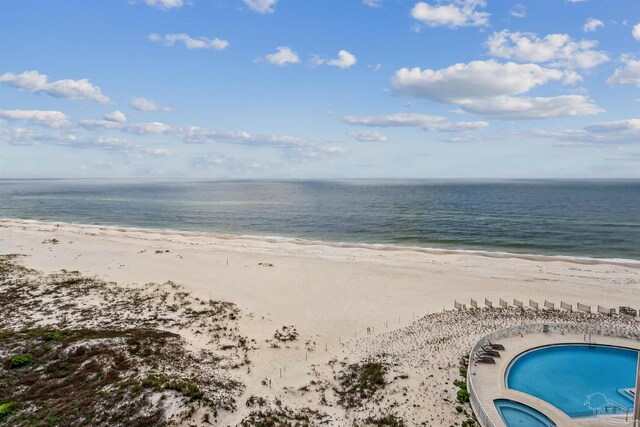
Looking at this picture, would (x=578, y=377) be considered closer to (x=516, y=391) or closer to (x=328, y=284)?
(x=516, y=391)

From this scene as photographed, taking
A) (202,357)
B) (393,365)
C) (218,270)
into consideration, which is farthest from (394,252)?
(202,357)

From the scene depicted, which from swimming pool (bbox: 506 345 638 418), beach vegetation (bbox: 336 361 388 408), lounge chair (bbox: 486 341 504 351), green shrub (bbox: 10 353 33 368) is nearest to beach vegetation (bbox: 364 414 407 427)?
beach vegetation (bbox: 336 361 388 408)

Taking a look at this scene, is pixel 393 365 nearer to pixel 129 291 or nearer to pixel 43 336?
pixel 43 336

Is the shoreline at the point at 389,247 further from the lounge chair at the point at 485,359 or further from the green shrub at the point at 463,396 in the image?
the green shrub at the point at 463,396

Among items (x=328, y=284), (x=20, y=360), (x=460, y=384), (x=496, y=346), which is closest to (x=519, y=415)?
(x=460, y=384)

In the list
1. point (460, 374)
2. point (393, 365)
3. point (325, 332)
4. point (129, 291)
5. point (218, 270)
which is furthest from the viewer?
point (218, 270)

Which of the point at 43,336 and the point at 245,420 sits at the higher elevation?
the point at 43,336
